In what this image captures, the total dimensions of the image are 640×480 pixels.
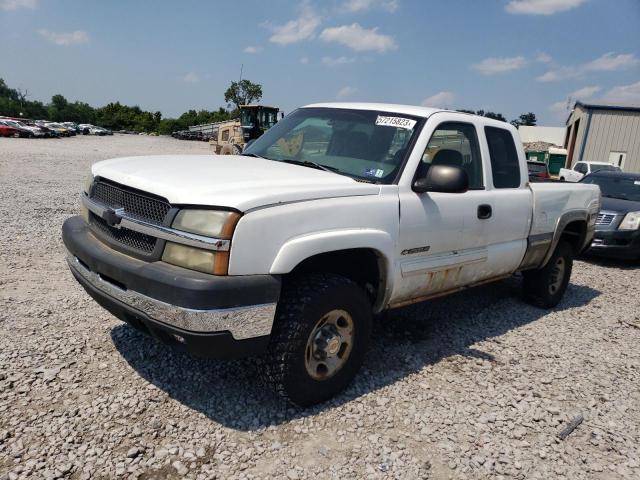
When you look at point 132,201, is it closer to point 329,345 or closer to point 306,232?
point 306,232

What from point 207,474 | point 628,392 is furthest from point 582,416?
point 207,474

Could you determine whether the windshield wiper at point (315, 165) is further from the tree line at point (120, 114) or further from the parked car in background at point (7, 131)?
the tree line at point (120, 114)

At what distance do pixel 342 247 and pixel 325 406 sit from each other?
3.55 ft

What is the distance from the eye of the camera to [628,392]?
150 inches

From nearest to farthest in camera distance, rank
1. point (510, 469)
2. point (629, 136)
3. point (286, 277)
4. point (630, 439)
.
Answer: point (510, 469) → point (286, 277) → point (630, 439) → point (629, 136)

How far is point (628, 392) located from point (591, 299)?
2679 millimetres

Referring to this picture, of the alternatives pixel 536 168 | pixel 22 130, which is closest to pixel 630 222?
pixel 536 168

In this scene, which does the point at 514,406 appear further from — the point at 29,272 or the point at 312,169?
the point at 29,272

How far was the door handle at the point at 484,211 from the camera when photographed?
157 inches

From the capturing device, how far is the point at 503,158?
4477 millimetres

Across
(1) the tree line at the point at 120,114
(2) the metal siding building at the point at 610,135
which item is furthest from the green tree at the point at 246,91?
(2) the metal siding building at the point at 610,135

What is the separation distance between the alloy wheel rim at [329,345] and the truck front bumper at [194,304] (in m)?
0.44

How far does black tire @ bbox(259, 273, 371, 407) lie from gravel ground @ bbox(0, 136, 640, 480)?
18cm

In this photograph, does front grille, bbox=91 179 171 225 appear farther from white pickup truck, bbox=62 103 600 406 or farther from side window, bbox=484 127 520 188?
side window, bbox=484 127 520 188
